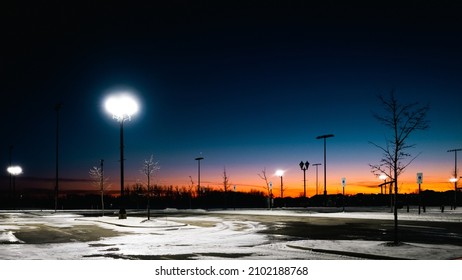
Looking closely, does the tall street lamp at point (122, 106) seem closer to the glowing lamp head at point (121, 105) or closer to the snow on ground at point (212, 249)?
the glowing lamp head at point (121, 105)

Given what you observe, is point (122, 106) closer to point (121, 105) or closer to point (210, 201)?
point (121, 105)

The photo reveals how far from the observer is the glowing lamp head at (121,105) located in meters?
29.4

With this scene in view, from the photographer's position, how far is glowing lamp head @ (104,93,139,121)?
2942cm

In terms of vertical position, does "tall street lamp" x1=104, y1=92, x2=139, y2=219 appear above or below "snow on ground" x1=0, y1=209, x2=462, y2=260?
above

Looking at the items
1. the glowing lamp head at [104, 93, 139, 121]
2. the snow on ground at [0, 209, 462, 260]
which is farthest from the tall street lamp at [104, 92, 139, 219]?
the snow on ground at [0, 209, 462, 260]

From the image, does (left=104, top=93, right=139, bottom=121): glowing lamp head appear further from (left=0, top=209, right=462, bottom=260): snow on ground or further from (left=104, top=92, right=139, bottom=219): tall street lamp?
(left=0, top=209, right=462, bottom=260): snow on ground

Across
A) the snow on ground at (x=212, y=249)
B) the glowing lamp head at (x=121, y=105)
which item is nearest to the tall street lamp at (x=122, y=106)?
the glowing lamp head at (x=121, y=105)

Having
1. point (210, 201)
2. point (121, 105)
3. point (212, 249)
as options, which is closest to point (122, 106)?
point (121, 105)

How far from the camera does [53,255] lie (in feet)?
45.3

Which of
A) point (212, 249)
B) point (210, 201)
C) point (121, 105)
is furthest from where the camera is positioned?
point (210, 201)

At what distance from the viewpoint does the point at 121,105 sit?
1158 inches
